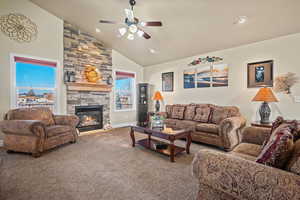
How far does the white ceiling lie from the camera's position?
2676 millimetres

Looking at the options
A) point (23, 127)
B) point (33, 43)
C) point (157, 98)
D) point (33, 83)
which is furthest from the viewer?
point (157, 98)

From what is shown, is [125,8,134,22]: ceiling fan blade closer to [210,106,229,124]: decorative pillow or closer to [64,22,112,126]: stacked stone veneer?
[64,22,112,126]: stacked stone veneer

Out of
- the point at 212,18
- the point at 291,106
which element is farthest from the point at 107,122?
the point at 291,106

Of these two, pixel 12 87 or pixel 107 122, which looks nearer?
pixel 12 87

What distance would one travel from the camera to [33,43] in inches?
150

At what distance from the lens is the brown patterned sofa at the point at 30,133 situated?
8.93 feet

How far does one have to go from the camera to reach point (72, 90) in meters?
4.45

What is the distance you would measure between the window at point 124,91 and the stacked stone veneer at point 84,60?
0.45 m

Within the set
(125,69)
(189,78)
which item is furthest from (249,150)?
(125,69)

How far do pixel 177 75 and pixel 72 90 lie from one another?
352 centimetres

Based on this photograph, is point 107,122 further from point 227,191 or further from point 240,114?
point 227,191

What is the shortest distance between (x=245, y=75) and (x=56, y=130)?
469cm

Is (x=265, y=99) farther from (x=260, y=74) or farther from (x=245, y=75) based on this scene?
(x=245, y=75)

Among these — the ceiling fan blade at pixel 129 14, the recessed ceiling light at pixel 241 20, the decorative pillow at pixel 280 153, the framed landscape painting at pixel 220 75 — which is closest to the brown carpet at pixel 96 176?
the decorative pillow at pixel 280 153
